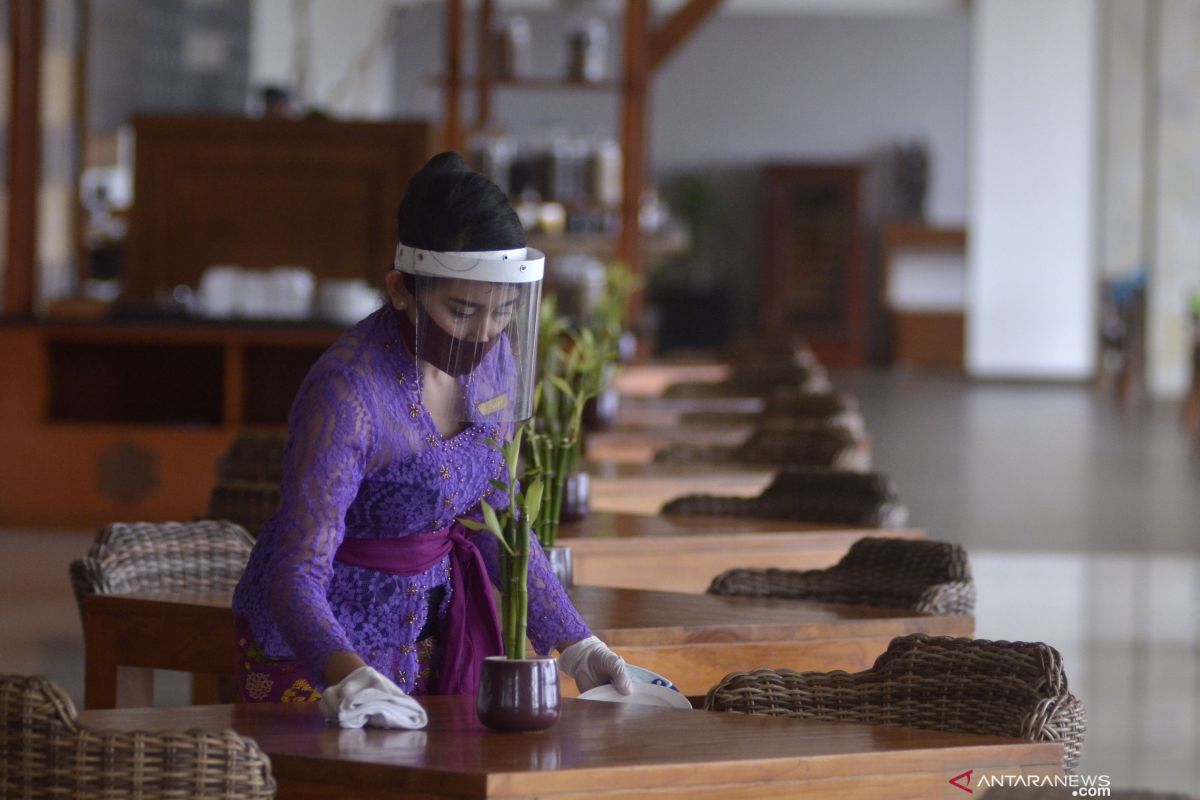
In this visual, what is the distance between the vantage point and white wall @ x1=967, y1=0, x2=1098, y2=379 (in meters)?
20.0

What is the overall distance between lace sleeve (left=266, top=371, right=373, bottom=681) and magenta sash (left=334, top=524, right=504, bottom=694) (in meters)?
0.15

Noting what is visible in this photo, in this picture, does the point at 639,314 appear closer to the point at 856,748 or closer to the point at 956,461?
the point at 956,461

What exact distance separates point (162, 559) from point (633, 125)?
22.0 ft

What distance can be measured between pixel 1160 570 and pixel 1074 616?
1423 millimetres

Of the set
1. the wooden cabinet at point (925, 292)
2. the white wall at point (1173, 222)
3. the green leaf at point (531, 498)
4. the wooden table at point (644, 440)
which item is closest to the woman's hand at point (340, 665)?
the green leaf at point (531, 498)

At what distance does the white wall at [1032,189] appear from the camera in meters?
20.0

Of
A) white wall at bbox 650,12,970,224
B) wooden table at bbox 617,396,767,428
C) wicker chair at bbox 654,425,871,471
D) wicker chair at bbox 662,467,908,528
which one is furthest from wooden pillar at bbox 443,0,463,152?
white wall at bbox 650,12,970,224

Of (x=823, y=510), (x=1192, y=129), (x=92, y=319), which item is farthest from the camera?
(x=1192, y=129)

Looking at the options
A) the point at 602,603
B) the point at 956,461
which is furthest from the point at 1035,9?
the point at 602,603

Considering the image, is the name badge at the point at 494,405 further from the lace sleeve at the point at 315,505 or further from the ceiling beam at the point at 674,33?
the ceiling beam at the point at 674,33

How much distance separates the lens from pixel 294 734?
6.61 ft

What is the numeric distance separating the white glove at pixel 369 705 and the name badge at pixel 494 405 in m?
0.47

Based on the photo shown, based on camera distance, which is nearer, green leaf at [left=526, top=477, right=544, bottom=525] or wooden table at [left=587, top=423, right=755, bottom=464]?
green leaf at [left=526, top=477, right=544, bottom=525]

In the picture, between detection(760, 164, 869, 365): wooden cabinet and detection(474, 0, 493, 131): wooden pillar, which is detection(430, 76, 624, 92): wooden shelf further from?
detection(760, 164, 869, 365): wooden cabinet
